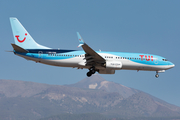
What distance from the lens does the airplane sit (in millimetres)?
44719

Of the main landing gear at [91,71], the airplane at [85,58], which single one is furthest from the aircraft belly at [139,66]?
the main landing gear at [91,71]

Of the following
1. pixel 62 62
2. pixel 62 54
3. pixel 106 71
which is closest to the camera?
pixel 62 62

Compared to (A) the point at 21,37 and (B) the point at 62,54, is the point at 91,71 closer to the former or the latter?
(B) the point at 62,54

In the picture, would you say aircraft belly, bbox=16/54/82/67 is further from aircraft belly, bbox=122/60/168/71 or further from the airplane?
aircraft belly, bbox=122/60/168/71

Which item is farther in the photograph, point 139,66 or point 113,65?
point 139,66

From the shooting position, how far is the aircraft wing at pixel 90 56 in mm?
41575

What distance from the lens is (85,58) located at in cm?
4494

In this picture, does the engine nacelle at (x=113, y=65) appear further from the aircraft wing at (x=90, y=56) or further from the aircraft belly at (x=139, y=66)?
the aircraft belly at (x=139, y=66)

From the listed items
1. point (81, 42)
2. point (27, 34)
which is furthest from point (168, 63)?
point (27, 34)

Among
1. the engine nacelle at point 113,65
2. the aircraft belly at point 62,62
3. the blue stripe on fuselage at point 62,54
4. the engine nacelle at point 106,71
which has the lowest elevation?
the engine nacelle at point 106,71

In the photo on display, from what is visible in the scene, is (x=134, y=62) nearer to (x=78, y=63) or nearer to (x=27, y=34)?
(x=78, y=63)

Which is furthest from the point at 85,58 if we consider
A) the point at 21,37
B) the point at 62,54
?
the point at 21,37

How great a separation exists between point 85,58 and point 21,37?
11.7 metres

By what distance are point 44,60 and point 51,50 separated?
80.5 inches
